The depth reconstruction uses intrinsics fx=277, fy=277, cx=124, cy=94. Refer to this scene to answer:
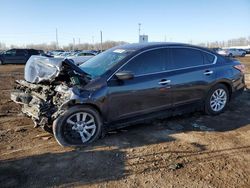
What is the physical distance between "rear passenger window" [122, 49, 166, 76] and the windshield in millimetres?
217

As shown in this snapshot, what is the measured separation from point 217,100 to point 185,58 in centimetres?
133

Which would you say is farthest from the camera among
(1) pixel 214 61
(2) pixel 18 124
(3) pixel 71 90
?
(1) pixel 214 61

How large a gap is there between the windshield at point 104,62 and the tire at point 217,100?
216 centimetres

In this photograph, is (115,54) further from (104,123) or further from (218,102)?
(218,102)

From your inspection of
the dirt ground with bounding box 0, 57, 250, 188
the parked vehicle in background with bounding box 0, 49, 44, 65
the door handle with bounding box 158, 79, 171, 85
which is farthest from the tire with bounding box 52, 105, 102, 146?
the parked vehicle in background with bounding box 0, 49, 44, 65

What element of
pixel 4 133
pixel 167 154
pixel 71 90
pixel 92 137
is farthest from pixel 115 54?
pixel 4 133

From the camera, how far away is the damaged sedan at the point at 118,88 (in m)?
4.59

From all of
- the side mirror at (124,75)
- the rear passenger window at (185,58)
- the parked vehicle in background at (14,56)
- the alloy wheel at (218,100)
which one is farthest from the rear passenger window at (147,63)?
the parked vehicle in background at (14,56)

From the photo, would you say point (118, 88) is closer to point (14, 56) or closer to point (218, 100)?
point (218, 100)

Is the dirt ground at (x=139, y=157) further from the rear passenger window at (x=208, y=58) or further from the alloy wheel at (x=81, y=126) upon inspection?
the rear passenger window at (x=208, y=58)

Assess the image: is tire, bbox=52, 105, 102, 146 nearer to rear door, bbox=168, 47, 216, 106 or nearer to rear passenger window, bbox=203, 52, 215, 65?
rear door, bbox=168, 47, 216, 106

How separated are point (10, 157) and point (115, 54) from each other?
266 centimetres

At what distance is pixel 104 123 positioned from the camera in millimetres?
4812

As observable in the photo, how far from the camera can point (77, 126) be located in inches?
181
